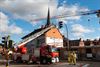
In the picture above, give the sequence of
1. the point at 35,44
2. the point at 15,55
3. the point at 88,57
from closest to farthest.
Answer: the point at 15,55 → the point at 88,57 → the point at 35,44

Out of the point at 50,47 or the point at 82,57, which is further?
the point at 82,57

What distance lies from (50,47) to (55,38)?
5178 cm

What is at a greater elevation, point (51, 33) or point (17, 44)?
point (51, 33)

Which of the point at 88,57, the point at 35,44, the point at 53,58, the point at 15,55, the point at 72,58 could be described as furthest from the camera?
the point at 35,44

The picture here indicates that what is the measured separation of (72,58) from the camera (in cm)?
3534

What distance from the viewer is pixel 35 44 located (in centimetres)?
8719

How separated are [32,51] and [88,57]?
65.8ft

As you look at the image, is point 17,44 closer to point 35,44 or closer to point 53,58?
point 53,58

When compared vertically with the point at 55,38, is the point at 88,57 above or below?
below

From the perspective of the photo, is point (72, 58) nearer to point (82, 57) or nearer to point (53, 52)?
point (53, 52)

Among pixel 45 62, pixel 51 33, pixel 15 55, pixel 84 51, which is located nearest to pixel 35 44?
pixel 51 33

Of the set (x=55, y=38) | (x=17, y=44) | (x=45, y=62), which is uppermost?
(x=55, y=38)

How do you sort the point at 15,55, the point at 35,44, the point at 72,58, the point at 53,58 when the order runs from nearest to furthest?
the point at 72,58 → the point at 53,58 → the point at 15,55 → the point at 35,44

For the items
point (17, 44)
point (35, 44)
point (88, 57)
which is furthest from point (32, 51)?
point (35, 44)
